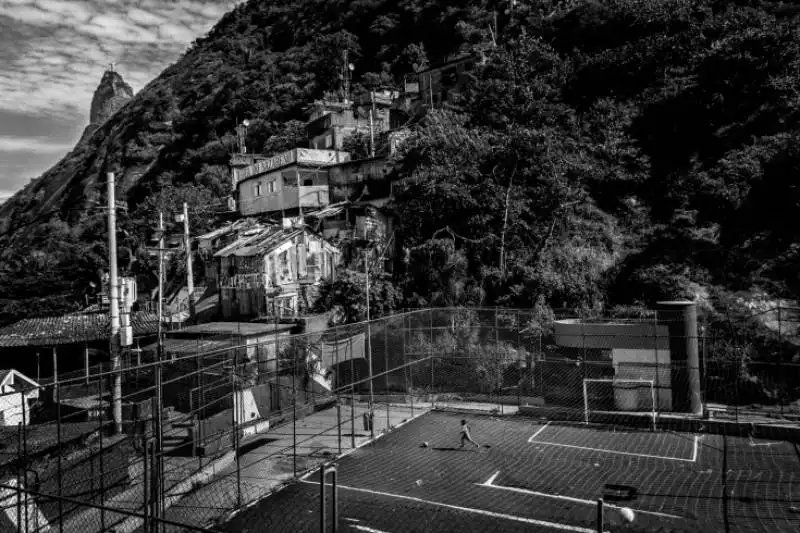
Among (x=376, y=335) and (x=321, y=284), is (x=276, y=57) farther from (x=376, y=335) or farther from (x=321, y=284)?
(x=376, y=335)

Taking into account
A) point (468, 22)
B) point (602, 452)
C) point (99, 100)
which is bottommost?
point (602, 452)

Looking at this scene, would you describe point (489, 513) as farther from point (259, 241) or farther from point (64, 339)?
point (64, 339)

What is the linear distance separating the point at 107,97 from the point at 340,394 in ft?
416

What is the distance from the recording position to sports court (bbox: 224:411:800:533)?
9.48 meters

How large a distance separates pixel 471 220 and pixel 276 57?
170ft

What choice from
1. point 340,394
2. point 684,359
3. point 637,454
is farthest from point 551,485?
point 340,394

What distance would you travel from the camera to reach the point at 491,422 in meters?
16.0

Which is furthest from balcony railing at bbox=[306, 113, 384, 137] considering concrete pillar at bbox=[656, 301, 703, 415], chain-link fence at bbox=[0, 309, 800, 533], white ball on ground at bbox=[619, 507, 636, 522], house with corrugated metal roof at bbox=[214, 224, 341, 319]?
white ball on ground at bbox=[619, 507, 636, 522]

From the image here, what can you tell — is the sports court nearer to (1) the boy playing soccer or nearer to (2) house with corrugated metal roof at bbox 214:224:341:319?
(1) the boy playing soccer

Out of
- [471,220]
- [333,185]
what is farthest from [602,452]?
[333,185]

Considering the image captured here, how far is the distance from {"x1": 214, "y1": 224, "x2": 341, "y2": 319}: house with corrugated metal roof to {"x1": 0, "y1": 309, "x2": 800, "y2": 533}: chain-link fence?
121 inches

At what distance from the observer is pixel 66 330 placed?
25.5 meters

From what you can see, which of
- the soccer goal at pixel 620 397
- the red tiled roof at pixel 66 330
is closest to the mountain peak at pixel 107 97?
the red tiled roof at pixel 66 330

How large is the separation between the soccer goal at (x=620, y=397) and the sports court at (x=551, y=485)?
89cm
